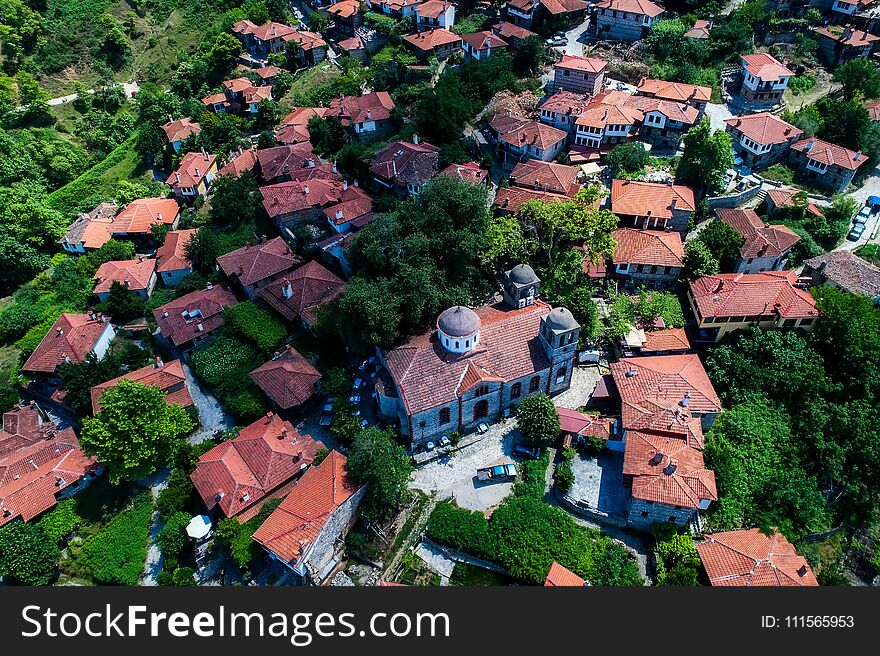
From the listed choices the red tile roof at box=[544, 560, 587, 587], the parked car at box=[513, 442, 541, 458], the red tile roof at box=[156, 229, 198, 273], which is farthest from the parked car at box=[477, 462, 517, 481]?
the red tile roof at box=[156, 229, 198, 273]

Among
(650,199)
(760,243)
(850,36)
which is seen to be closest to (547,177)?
(650,199)

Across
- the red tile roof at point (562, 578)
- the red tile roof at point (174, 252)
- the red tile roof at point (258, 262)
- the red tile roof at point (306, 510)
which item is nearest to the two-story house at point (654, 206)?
the red tile roof at point (562, 578)

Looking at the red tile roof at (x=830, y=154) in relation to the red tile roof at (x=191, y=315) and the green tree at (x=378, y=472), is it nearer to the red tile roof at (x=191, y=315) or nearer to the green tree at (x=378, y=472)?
the green tree at (x=378, y=472)

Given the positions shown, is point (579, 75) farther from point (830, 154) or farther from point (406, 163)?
point (830, 154)

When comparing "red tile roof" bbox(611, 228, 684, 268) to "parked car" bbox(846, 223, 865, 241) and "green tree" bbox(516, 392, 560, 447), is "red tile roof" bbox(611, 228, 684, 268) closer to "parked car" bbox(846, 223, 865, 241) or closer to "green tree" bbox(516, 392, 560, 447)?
"green tree" bbox(516, 392, 560, 447)

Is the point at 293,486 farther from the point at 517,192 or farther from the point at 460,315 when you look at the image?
the point at 517,192

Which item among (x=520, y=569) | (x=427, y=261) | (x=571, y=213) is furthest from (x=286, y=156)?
(x=520, y=569)
